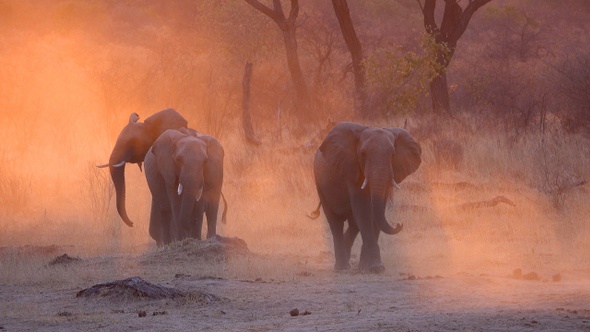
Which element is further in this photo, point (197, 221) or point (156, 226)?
point (156, 226)

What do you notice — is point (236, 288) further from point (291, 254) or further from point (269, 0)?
point (269, 0)

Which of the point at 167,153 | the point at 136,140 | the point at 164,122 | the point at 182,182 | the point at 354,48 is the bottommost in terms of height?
the point at 182,182

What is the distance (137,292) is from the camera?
8.55 metres

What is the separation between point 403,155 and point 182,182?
2.70m

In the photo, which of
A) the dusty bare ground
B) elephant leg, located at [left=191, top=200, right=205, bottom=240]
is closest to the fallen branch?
the dusty bare ground

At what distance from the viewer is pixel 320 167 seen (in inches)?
445

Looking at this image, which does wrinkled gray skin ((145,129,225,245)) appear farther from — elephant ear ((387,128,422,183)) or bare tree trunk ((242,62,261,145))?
bare tree trunk ((242,62,261,145))

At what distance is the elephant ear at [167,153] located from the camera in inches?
484

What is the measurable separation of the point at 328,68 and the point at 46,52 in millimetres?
9303

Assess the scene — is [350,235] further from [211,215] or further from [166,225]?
[166,225]

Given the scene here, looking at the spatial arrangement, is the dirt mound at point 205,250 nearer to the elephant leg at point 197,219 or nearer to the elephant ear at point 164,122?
the elephant leg at point 197,219

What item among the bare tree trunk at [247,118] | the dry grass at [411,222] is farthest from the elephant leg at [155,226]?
the bare tree trunk at [247,118]

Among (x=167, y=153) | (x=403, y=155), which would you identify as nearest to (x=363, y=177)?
(x=403, y=155)

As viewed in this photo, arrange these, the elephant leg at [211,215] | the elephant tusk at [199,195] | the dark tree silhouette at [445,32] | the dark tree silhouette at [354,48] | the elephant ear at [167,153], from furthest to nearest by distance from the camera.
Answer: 1. the dark tree silhouette at [354,48]
2. the dark tree silhouette at [445,32]
3. the elephant leg at [211,215]
4. the elephant ear at [167,153]
5. the elephant tusk at [199,195]
